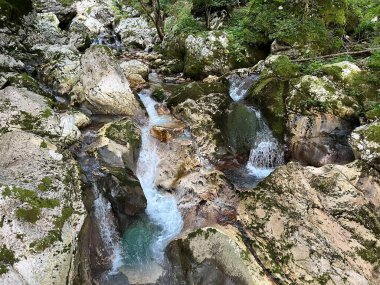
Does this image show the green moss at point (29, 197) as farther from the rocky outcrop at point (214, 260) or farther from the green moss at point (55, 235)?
the rocky outcrop at point (214, 260)

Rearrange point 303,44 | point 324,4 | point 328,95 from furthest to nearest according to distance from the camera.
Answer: point 324,4, point 303,44, point 328,95

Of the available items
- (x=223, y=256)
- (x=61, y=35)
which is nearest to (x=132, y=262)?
(x=223, y=256)

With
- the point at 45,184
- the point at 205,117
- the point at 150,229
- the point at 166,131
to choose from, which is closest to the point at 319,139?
the point at 205,117

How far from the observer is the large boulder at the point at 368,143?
6.45 m

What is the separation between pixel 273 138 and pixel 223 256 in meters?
4.06

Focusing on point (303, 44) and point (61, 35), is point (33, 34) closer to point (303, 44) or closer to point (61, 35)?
point (61, 35)

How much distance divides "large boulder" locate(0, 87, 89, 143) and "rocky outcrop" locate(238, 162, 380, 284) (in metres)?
4.21

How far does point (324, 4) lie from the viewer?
11.3 meters

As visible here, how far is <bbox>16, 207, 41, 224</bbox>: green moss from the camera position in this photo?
4.51 meters

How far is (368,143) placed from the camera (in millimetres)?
Result: 6551

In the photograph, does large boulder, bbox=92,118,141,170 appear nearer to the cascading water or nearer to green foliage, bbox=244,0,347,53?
the cascading water

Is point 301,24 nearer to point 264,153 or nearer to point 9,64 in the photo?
point 264,153

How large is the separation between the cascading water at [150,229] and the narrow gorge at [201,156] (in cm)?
3

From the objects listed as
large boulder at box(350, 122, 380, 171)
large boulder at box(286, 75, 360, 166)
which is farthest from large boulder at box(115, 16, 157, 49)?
large boulder at box(350, 122, 380, 171)
